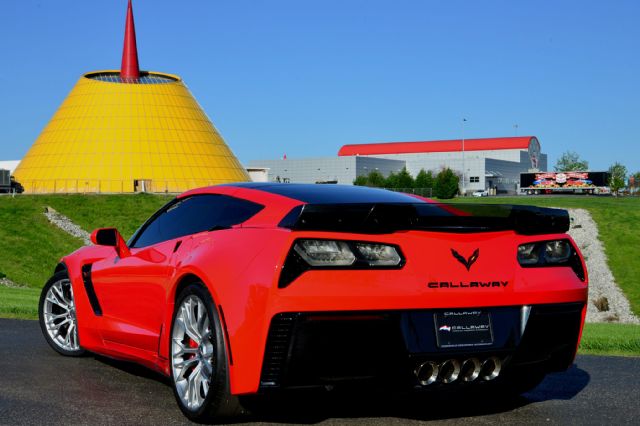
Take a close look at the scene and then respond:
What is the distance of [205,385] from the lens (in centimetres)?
458

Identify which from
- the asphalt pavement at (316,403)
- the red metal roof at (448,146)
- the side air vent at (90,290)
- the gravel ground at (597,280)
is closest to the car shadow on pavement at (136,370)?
the asphalt pavement at (316,403)

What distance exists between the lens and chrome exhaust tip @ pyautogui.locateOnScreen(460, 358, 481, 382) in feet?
14.5

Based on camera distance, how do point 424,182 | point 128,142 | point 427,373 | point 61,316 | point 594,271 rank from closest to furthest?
point 427,373, point 61,316, point 594,271, point 128,142, point 424,182

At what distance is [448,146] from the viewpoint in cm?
14138

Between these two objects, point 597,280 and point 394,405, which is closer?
point 394,405

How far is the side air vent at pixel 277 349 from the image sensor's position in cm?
410

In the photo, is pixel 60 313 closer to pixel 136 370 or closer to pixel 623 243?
pixel 136 370

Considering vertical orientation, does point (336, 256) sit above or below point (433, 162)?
below

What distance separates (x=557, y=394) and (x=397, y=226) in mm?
2000

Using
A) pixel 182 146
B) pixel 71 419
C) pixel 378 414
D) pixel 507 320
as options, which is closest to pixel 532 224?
pixel 507 320

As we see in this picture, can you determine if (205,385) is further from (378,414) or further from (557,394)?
(557,394)

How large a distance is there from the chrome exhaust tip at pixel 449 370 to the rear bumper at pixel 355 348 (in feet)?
0.17

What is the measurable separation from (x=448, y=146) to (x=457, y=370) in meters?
139

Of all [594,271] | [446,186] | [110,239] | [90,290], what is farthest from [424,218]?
[446,186]
